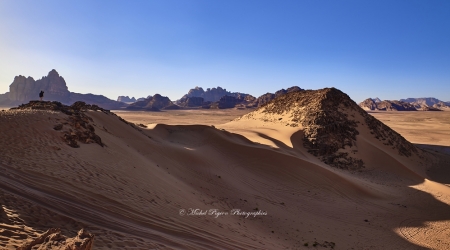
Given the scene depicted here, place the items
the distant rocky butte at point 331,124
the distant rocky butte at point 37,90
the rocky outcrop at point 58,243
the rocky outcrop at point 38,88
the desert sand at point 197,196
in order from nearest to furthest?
the rocky outcrop at point 58,243 < the desert sand at point 197,196 < the distant rocky butte at point 331,124 < the distant rocky butte at point 37,90 < the rocky outcrop at point 38,88

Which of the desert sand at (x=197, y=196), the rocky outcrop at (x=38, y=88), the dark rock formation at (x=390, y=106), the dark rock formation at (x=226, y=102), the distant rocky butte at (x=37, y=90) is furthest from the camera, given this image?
the dark rock formation at (x=390, y=106)

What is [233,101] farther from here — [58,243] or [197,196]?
[58,243]

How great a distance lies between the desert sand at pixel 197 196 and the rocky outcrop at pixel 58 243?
1.09 feet

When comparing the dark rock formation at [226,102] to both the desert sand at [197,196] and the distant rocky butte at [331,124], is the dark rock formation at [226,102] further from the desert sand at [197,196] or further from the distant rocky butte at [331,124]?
the desert sand at [197,196]

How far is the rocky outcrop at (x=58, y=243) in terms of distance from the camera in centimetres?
286

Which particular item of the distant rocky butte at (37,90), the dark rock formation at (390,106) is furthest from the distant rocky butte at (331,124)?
the dark rock formation at (390,106)

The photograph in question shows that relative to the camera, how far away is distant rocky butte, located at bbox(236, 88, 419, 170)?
54.5 feet

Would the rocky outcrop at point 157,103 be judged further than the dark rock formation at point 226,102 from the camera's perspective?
No

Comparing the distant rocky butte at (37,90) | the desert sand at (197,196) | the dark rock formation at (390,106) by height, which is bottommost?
the desert sand at (197,196)

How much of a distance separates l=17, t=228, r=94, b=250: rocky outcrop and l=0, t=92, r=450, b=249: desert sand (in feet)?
1.09

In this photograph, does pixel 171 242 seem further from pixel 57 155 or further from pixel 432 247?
pixel 432 247

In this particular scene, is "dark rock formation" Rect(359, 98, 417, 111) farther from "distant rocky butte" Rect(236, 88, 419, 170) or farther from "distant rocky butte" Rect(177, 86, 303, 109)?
"distant rocky butte" Rect(236, 88, 419, 170)

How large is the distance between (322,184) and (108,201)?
937 cm

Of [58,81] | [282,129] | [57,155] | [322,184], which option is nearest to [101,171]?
[57,155]
